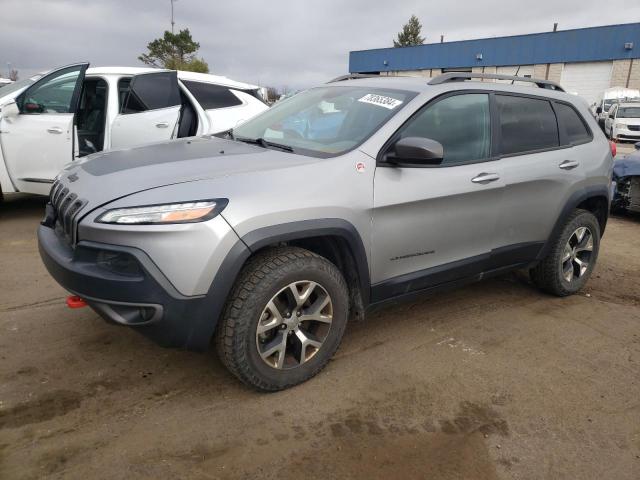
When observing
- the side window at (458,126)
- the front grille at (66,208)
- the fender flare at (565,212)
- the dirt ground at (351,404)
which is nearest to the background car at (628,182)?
the fender flare at (565,212)

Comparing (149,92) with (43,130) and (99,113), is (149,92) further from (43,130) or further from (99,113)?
(43,130)

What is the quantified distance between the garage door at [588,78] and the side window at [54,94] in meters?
33.7

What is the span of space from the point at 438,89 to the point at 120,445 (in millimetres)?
2659

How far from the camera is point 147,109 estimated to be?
6.03 meters

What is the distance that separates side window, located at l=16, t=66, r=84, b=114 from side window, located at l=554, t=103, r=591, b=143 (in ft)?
16.4

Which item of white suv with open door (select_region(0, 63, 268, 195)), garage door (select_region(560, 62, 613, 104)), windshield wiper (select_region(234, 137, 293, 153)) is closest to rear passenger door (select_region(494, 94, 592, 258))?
windshield wiper (select_region(234, 137, 293, 153))

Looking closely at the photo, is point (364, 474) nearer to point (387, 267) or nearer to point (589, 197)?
point (387, 267)

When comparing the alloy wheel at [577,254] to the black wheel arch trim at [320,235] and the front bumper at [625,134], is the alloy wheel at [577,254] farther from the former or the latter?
the front bumper at [625,134]

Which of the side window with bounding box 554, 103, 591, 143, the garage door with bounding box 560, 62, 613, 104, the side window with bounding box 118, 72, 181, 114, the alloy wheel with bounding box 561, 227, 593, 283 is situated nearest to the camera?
the side window with bounding box 554, 103, 591, 143

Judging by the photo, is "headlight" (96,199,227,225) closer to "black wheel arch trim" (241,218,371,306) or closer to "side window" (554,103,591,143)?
"black wheel arch trim" (241,218,371,306)

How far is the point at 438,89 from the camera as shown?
3.14 meters

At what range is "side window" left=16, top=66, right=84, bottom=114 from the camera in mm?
5602

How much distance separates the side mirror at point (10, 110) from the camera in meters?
5.41

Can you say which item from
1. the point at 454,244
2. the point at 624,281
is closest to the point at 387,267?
the point at 454,244
